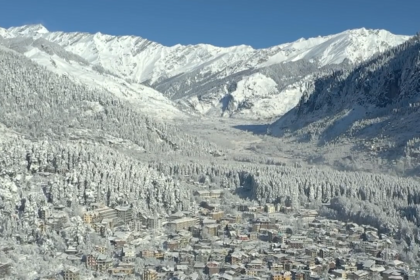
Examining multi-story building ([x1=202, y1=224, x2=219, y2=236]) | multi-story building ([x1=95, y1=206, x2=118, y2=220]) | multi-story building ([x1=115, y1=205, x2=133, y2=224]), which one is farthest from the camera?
multi-story building ([x1=115, y1=205, x2=133, y2=224])

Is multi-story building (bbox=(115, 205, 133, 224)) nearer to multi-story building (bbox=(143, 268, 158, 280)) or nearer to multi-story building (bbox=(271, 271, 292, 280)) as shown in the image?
multi-story building (bbox=(143, 268, 158, 280))

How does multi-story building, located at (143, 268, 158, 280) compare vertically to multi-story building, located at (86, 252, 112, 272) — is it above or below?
below

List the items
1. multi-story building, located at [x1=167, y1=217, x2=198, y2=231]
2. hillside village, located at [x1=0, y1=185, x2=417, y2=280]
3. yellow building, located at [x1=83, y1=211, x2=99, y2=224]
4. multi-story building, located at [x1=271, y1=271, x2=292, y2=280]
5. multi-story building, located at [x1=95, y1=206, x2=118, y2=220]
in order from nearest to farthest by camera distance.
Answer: multi-story building, located at [x1=271, y1=271, x2=292, y2=280]
hillside village, located at [x1=0, y1=185, x2=417, y2=280]
yellow building, located at [x1=83, y1=211, x2=99, y2=224]
multi-story building, located at [x1=167, y1=217, x2=198, y2=231]
multi-story building, located at [x1=95, y1=206, x2=118, y2=220]

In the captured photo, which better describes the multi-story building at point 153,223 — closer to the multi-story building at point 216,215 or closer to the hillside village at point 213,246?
the hillside village at point 213,246

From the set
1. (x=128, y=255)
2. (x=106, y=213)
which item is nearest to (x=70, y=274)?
(x=128, y=255)

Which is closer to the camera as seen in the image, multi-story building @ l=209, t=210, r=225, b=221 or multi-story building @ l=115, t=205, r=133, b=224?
multi-story building @ l=115, t=205, r=133, b=224

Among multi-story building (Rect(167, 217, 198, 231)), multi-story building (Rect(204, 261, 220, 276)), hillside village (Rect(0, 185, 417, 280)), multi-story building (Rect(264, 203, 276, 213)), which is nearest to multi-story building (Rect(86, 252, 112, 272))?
hillside village (Rect(0, 185, 417, 280))

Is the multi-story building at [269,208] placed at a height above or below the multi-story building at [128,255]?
above

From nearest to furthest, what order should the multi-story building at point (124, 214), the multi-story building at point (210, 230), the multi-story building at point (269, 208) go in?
1. the multi-story building at point (210, 230)
2. the multi-story building at point (124, 214)
3. the multi-story building at point (269, 208)

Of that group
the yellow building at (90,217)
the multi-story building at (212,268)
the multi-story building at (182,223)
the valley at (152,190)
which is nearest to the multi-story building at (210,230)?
the valley at (152,190)
